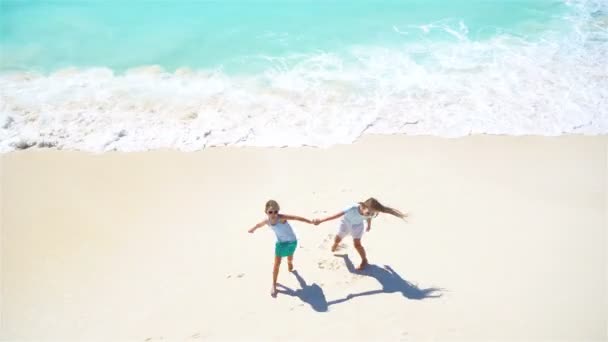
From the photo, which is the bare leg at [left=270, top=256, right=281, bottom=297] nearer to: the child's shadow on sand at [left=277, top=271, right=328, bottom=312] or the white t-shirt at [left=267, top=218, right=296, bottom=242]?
the child's shadow on sand at [left=277, top=271, right=328, bottom=312]

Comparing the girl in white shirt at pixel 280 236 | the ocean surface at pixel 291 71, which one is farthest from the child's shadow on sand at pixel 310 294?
the ocean surface at pixel 291 71

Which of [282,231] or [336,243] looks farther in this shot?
[336,243]

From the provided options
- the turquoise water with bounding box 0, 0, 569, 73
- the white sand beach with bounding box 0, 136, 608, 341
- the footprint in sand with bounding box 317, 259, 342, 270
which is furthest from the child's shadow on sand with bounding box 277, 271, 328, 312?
the turquoise water with bounding box 0, 0, 569, 73

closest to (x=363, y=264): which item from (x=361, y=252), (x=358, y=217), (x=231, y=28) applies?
(x=361, y=252)

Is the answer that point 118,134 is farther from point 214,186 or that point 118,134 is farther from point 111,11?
point 111,11

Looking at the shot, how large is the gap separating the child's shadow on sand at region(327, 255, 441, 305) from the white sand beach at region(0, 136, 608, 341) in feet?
0.07

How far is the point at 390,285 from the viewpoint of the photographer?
Answer: 5.79 metres

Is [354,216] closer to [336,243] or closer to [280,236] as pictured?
[336,243]

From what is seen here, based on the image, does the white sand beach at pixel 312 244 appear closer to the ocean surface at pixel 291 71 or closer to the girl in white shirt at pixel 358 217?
the girl in white shirt at pixel 358 217

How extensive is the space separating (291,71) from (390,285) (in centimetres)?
736

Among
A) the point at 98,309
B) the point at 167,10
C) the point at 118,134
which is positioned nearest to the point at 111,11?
the point at 167,10

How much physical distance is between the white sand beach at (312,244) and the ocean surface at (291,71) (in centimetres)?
80

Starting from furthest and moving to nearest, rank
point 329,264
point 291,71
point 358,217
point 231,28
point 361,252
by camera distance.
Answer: point 231,28 < point 291,71 < point 329,264 < point 361,252 < point 358,217

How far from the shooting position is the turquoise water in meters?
12.7
